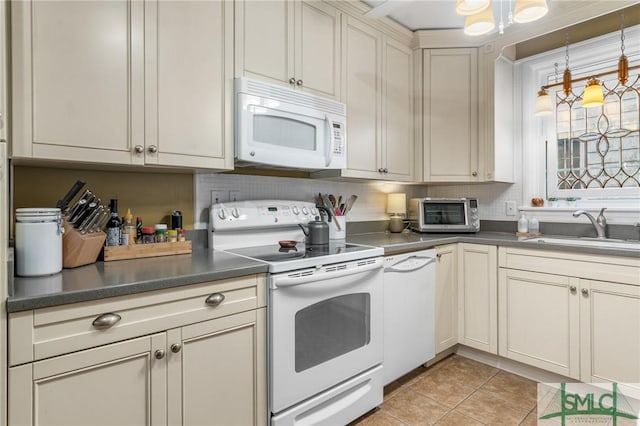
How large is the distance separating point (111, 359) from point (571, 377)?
2.36 m

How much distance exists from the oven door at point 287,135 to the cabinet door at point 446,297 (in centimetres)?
97

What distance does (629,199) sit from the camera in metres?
2.41

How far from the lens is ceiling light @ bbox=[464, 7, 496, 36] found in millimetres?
1657

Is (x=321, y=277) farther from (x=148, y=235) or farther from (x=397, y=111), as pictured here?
(x=397, y=111)

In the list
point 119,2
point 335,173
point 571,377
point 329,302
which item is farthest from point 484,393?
point 119,2

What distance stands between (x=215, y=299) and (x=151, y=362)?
0.29m

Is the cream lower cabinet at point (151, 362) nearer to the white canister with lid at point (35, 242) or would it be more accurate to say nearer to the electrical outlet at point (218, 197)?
the white canister with lid at point (35, 242)

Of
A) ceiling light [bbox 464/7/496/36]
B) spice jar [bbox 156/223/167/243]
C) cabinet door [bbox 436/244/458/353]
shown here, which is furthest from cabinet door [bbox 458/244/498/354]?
spice jar [bbox 156/223/167/243]

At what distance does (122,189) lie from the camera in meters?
1.74

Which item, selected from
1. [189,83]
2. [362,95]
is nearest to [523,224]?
[362,95]

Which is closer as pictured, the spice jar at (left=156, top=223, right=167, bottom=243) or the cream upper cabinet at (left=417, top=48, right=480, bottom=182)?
the spice jar at (left=156, top=223, right=167, bottom=243)

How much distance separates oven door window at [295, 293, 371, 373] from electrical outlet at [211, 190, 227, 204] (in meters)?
0.84

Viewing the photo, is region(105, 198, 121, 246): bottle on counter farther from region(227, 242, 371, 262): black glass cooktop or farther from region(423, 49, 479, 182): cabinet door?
region(423, 49, 479, 182): cabinet door

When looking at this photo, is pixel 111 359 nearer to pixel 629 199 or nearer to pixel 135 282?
pixel 135 282
